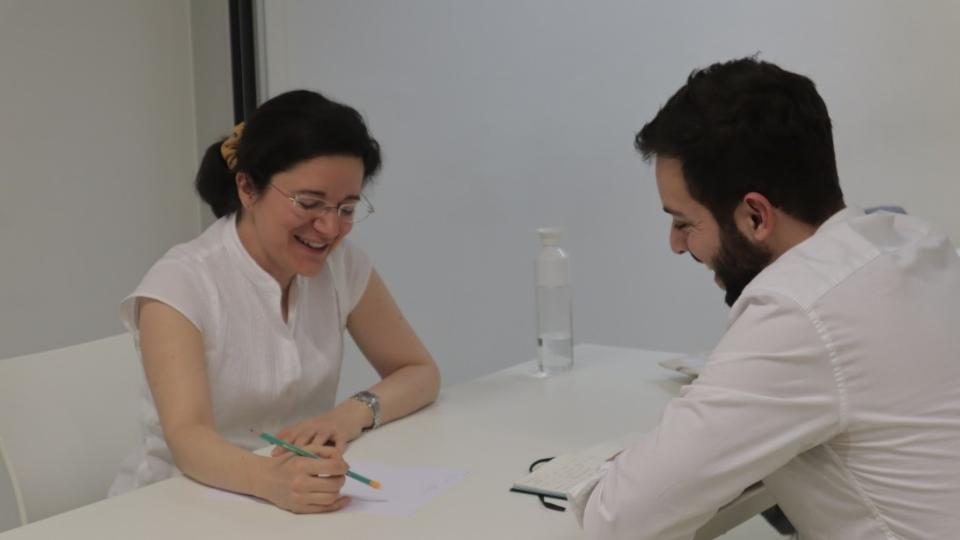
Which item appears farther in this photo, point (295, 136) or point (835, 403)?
point (295, 136)

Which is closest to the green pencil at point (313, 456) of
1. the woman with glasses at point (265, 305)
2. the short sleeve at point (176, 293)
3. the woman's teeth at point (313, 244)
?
the woman with glasses at point (265, 305)

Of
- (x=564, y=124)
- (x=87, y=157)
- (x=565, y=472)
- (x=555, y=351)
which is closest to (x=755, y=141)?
(x=565, y=472)

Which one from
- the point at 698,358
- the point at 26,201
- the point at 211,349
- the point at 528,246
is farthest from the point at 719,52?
the point at 26,201

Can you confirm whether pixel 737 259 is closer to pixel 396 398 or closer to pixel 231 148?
pixel 396 398

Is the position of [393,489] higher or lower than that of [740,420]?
lower

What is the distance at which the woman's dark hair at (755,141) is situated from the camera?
114 centimetres

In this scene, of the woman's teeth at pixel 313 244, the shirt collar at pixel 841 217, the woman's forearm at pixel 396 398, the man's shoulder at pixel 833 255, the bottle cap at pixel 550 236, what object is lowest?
the woman's forearm at pixel 396 398

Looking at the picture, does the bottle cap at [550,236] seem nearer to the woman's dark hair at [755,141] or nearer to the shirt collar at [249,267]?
the shirt collar at [249,267]

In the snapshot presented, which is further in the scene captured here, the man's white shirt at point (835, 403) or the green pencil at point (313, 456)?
the green pencil at point (313, 456)

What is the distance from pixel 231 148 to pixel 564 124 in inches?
55.0

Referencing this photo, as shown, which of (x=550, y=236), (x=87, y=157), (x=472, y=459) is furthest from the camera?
(x=87, y=157)

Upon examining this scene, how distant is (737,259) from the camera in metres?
1.21

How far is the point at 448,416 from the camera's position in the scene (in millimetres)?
1765

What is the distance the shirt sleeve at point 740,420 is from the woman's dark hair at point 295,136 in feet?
2.95
